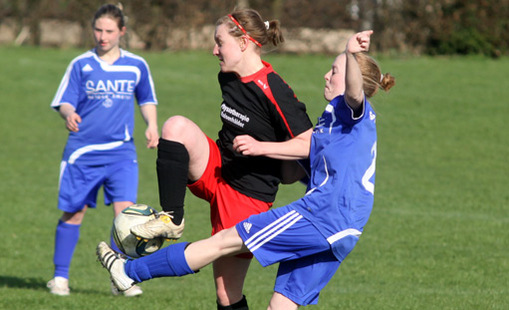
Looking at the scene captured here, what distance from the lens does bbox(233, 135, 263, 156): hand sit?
13.7 ft

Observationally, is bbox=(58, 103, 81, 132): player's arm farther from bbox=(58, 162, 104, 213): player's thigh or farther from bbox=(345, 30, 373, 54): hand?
bbox=(345, 30, 373, 54): hand

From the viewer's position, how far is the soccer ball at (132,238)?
4418 mm

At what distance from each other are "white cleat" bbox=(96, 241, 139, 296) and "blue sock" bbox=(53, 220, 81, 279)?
2364 mm

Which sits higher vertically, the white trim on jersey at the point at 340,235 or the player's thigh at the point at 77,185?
the white trim on jersey at the point at 340,235

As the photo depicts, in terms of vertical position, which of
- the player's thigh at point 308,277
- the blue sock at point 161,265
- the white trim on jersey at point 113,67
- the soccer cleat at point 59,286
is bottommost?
the soccer cleat at point 59,286

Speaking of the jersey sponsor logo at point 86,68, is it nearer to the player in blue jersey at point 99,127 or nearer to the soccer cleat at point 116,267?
the player in blue jersey at point 99,127

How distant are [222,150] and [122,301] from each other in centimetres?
210

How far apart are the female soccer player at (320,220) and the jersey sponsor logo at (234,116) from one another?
0.49 metres

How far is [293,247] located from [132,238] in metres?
0.93

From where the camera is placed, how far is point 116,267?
436cm

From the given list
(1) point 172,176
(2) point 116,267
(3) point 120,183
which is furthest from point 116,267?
(3) point 120,183

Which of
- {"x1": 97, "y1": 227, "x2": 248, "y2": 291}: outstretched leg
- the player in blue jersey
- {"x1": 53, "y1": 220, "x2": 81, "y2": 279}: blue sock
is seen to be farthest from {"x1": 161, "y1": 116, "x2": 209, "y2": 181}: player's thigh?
{"x1": 53, "y1": 220, "x2": 81, "y2": 279}: blue sock

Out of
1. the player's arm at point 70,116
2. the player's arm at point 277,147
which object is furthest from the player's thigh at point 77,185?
the player's arm at point 277,147

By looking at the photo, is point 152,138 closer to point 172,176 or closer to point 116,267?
point 172,176
